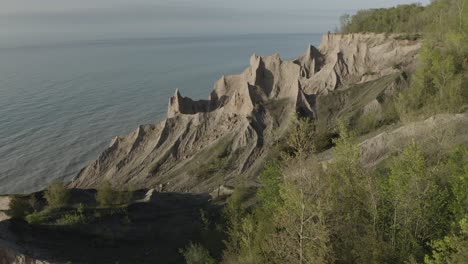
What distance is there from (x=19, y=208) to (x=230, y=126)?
3437 centimetres

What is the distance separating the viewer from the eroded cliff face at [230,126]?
54531 millimetres

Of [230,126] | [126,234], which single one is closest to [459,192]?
[126,234]

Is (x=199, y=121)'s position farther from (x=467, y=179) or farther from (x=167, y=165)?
(x=467, y=179)

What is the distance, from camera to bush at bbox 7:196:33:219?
32.5 m

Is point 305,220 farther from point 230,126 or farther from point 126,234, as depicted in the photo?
point 230,126

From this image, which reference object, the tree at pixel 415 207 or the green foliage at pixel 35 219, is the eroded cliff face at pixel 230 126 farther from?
the tree at pixel 415 207

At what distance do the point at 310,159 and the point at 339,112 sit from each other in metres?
50.1

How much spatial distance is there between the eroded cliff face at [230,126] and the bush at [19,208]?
19.9 meters

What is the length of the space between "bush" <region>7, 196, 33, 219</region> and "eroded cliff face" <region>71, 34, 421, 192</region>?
1985cm

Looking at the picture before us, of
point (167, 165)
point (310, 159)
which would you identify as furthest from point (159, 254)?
point (167, 165)

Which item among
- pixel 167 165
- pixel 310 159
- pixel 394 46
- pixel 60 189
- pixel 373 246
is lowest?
pixel 167 165

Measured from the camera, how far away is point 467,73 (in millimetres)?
43594

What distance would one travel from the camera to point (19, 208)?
109 feet

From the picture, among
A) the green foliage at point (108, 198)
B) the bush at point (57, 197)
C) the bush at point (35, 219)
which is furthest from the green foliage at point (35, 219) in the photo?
the green foliage at point (108, 198)
